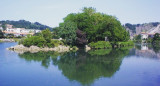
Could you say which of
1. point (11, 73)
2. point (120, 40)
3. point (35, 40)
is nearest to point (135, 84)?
point (11, 73)

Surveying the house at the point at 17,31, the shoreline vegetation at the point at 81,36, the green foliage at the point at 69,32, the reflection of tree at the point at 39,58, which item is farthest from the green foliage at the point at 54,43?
the house at the point at 17,31

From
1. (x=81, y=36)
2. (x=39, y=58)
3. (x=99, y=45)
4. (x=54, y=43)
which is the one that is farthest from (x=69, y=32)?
(x=39, y=58)

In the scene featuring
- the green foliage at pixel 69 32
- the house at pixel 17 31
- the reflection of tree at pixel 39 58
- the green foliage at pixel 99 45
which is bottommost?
the reflection of tree at pixel 39 58

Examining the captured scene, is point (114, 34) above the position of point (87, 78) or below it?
above

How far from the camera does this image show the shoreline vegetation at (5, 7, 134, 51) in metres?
30.4

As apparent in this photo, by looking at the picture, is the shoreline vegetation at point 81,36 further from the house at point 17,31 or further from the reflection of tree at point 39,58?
the house at point 17,31

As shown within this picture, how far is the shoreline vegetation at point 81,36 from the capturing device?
30439mm

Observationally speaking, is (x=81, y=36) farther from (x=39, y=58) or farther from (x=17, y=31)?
(x=17, y=31)

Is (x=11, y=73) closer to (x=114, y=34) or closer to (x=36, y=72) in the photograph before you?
(x=36, y=72)

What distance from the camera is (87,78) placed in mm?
12984

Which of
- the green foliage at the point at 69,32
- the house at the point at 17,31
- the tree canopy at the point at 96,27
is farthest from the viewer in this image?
the house at the point at 17,31

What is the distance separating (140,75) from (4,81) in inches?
359

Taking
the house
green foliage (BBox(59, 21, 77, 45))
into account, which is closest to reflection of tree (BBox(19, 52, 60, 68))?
green foliage (BBox(59, 21, 77, 45))

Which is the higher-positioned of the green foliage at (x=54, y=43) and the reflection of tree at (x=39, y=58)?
the green foliage at (x=54, y=43)
